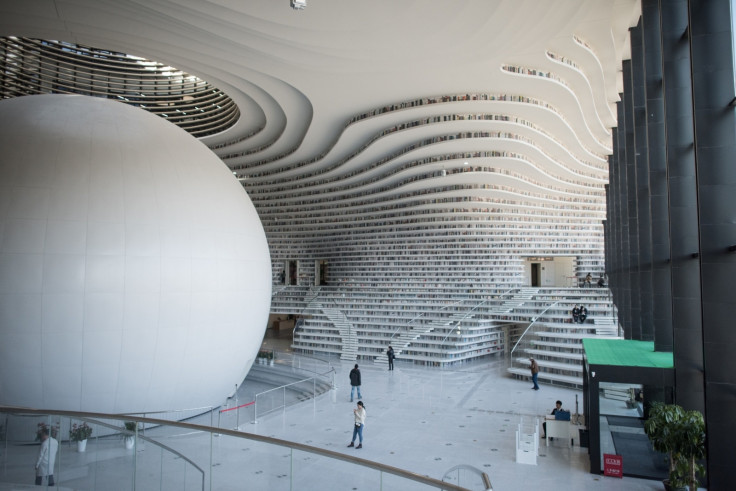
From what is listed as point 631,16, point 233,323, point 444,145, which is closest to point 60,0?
point 233,323

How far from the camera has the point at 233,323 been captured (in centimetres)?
1141

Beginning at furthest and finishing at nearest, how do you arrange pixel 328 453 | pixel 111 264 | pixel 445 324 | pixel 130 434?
pixel 445 324 < pixel 111 264 < pixel 130 434 < pixel 328 453

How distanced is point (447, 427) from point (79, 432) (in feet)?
26.0

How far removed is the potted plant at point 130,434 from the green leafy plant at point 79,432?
280 millimetres

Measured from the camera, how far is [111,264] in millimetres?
9523

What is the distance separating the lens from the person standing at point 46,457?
13.6 ft

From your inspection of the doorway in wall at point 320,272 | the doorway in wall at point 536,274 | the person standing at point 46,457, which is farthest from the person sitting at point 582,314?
the doorway in wall at point 320,272

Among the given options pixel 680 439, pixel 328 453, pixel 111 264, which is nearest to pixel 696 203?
pixel 680 439

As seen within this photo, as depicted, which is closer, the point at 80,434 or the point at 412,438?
the point at 80,434

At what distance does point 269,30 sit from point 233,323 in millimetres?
9210

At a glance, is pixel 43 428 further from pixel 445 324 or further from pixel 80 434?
pixel 445 324

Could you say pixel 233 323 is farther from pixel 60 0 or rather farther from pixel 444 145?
pixel 444 145

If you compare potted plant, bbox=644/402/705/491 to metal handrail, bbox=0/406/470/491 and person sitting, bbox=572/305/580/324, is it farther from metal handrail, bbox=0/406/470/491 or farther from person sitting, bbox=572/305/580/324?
person sitting, bbox=572/305/580/324

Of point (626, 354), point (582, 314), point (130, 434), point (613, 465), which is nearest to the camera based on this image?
point (130, 434)
